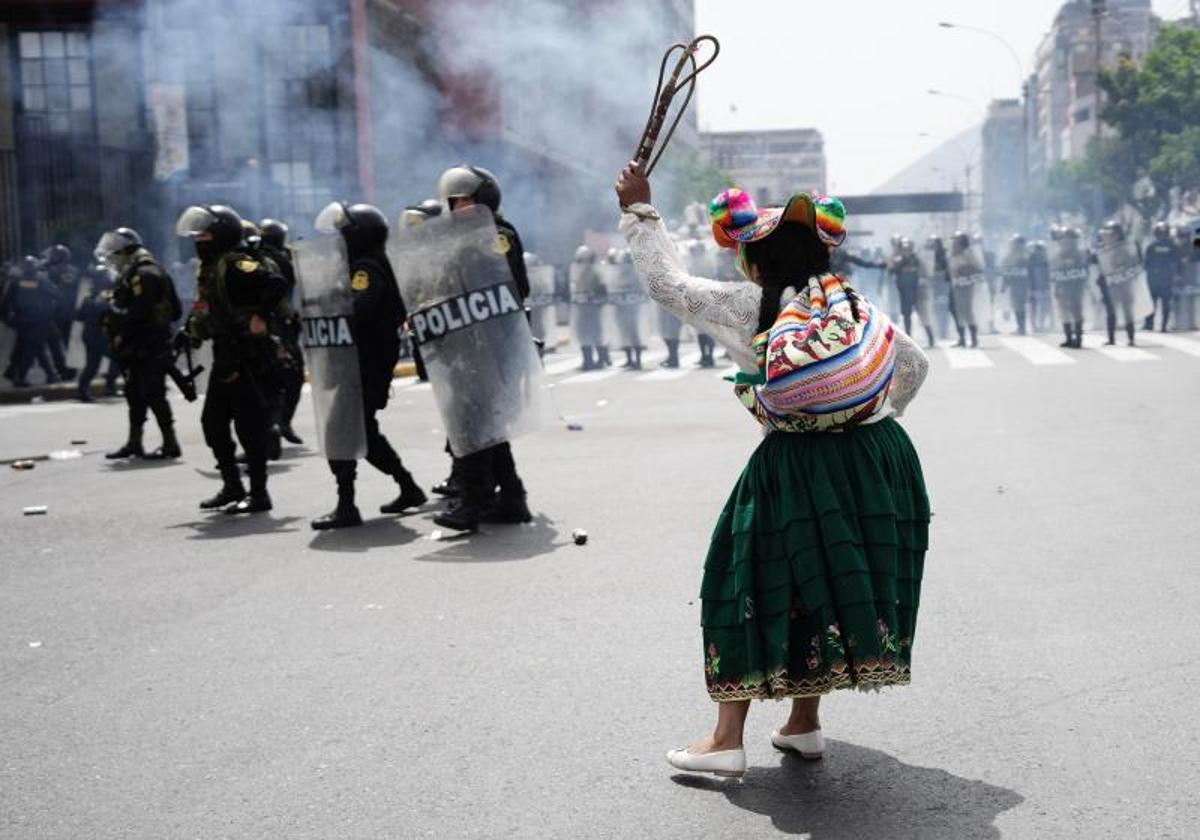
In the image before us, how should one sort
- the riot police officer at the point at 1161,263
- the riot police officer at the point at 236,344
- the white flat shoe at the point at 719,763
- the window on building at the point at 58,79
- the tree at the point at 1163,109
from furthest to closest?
the tree at the point at 1163,109, the window on building at the point at 58,79, the riot police officer at the point at 1161,263, the riot police officer at the point at 236,344, the white flat shoe at the point at 719,763

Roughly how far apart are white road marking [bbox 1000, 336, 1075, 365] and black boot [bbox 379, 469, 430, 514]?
11.7 m

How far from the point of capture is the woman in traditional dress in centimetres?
375

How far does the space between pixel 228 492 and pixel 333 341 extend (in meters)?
1.25

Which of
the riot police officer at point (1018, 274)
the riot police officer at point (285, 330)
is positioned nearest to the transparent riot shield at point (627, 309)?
the riot police officer at point (1018, 274)

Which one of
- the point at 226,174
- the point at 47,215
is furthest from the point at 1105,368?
the point at 47,215

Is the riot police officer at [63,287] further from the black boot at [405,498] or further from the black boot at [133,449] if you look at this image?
the black boot at [405,498]

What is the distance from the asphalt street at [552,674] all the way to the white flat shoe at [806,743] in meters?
0.04

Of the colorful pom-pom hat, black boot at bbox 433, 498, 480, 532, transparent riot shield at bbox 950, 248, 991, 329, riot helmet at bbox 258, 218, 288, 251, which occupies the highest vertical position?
riot helmet at bbox 258, 218, 288, 251

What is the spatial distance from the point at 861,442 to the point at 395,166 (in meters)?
28.6

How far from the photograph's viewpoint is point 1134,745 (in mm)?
4137

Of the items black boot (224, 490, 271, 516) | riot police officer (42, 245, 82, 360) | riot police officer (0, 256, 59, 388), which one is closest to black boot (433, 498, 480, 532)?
black boot (224, 490, 271, 516)

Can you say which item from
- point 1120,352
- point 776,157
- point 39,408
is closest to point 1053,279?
point 1120,352

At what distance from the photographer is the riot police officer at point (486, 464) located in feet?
26.5

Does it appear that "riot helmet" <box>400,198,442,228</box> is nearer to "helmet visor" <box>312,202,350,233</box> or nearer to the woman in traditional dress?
"helmet visor" <box>312,202,350,233</box>
